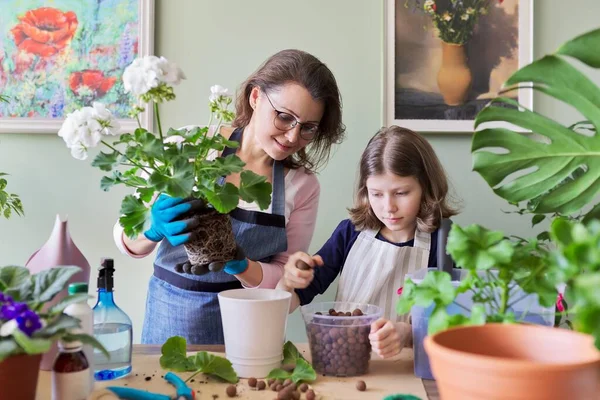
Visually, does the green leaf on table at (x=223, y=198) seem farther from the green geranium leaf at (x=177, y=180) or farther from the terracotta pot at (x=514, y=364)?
the terracotta pot at (x=514, y=364)

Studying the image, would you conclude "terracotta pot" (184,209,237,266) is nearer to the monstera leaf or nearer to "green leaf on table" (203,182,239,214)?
"green leaf on table" (203,182,239,214)

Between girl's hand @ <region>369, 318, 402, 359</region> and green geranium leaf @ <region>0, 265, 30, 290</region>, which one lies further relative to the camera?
girl's hand @ <region>369, 318, 402, 359</region>

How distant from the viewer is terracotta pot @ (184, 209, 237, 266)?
107cm

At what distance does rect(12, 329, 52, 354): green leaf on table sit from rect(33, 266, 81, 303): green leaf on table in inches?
3.1

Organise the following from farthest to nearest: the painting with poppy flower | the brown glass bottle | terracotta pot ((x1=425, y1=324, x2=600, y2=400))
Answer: the painting with poppy flower
the brown glass bottle
terracotta pot ((x1=425, y1=324, x2=600, y2=400))

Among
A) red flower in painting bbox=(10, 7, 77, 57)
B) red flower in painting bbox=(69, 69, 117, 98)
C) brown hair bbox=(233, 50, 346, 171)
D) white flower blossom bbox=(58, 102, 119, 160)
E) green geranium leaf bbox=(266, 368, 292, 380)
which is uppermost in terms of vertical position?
red flower in painting bbox=(10, 7, 77, 57)

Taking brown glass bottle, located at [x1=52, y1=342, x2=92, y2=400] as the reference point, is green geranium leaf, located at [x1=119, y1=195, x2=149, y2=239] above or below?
above

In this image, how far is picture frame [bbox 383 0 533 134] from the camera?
1.89 meters

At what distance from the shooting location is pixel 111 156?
1.00 meters

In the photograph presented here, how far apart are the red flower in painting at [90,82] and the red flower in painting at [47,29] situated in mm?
112

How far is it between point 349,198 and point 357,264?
35 centimetres

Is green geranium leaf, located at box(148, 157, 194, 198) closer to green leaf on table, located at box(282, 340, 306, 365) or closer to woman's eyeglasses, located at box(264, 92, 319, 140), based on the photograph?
green leaf on table, located at box(282, 340, 306, 365)

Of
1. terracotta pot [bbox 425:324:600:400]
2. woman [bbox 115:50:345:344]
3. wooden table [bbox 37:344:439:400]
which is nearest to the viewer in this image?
terracotta pot [bbox 425:324:600:400]

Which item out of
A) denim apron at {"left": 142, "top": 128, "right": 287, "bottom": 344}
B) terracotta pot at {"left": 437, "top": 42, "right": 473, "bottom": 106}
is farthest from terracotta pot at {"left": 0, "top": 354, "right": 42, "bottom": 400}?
terracotta pot at {"left": 437, "top": 42, "right": 473, "bottom": 106}
